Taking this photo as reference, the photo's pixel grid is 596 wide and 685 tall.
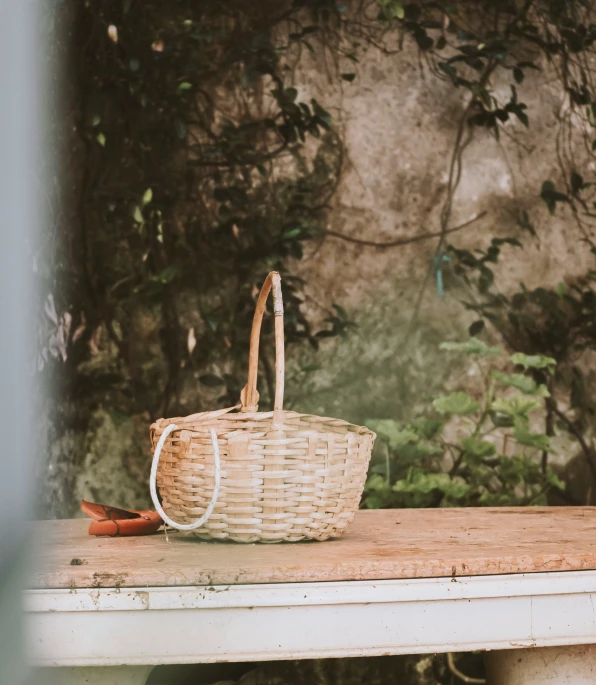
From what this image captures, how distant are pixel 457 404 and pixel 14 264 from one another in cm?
234

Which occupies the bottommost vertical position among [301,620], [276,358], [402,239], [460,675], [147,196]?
[460,675]

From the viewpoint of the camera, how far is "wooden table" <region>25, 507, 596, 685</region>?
96cm

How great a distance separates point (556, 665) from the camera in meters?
1.17

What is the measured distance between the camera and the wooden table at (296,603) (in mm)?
958

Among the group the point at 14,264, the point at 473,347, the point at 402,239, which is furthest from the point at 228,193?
the point at 14,264

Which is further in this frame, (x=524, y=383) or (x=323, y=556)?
(x=524, y=383)

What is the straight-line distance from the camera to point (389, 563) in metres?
1.01

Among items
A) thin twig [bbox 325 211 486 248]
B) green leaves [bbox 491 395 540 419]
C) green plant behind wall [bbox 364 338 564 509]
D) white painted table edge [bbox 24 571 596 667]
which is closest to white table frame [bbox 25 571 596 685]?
white painted table edge [bbox 24 571 596 667]

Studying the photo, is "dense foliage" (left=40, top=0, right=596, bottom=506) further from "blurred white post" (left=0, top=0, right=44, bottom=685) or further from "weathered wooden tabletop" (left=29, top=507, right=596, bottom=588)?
"blurred white post" (left=0, top=0, right=44, bottom=685)

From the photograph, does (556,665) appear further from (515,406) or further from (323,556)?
(515,406)

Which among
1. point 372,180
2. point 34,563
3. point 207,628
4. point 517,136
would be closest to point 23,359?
point 34,563

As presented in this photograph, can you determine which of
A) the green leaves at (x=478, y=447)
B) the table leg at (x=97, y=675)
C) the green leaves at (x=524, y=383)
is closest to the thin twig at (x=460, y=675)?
the green leaves at (x=478, y=447)

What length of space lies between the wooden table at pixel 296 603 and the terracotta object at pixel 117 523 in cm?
17

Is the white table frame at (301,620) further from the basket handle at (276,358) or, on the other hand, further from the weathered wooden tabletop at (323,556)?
the basket handle at (276,358)
